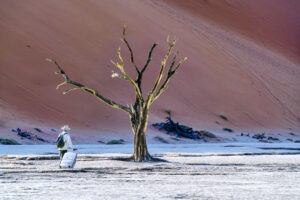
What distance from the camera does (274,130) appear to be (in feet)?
145

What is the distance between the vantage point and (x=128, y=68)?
4344 centimetres

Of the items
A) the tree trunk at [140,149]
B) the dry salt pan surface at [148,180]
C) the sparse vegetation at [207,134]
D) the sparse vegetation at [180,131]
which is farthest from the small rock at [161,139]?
the tree trunk at [140,149]

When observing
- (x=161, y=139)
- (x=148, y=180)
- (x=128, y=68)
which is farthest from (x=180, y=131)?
(x=148, y=180)

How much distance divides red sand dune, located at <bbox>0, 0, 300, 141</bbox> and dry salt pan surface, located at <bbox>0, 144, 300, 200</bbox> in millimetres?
15469

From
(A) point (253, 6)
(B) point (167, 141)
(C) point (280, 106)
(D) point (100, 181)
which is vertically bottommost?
(D) point (100, 181)

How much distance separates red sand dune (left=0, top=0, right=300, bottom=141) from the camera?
119 feet

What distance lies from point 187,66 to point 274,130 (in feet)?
26.6

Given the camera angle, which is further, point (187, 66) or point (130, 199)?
point (187, 66)

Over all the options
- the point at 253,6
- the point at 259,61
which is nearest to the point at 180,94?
the point at 259,61

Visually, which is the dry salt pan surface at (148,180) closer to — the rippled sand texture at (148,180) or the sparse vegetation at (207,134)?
the rippled sand texture at (148,180)

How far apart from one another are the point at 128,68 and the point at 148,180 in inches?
1230

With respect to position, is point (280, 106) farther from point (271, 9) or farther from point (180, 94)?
point (271, 9)

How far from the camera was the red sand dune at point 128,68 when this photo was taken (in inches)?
1427

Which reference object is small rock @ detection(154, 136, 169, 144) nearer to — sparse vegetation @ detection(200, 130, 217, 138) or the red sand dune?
the red sand dune
